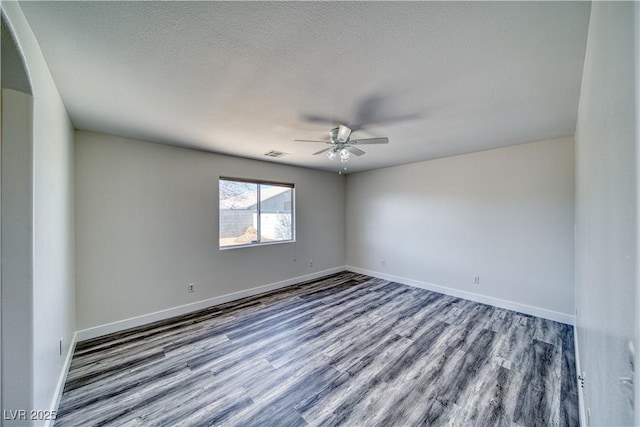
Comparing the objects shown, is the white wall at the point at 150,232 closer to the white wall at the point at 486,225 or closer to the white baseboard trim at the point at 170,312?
the white baseboard trim at the point at 170,312

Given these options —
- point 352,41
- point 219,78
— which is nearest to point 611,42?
point 352,41

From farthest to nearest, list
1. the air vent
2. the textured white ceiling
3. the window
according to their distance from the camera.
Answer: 1. the window
2. the air vent
3. the textured white ceiling

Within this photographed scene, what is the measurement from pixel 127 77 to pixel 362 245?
4.78 meters

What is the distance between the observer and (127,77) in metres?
1.68

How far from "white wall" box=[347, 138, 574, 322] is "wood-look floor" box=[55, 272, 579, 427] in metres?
0.48

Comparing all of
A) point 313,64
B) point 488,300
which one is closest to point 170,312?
point 313,64

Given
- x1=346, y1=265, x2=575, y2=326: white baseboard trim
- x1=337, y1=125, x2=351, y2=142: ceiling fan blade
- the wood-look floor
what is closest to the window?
the wood-look floor

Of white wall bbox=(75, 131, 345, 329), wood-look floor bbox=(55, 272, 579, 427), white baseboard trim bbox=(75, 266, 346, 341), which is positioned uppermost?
white wall bbox=(75, 131, 345, 329)

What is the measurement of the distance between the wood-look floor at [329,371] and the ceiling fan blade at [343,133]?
2272mm

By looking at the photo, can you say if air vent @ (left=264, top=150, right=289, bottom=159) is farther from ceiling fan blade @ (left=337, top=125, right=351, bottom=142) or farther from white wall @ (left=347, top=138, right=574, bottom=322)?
white wall @ (left=347, top=138, right=574, bottom=322)

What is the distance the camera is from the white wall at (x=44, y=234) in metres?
1.23

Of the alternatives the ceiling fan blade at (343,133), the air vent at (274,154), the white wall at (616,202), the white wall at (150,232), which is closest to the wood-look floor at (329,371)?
the white wall at (150,232)

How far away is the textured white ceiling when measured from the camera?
116 cm

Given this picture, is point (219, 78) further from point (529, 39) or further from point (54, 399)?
point (54, 399)
